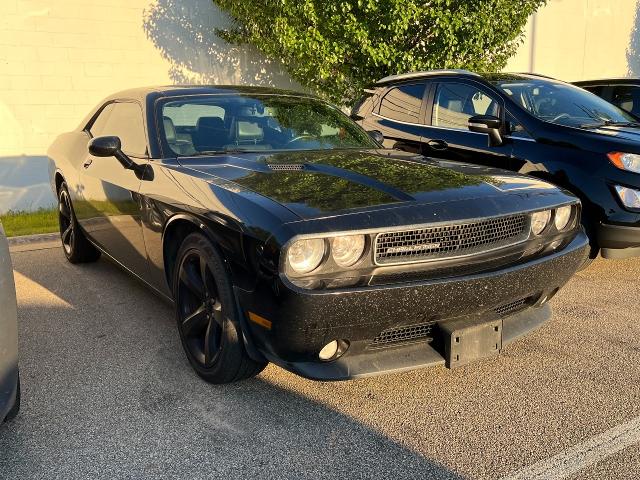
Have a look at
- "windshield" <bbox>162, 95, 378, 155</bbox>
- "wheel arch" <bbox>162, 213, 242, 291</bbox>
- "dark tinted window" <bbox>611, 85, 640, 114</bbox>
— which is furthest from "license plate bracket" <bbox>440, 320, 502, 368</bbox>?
"dark tinted window" <bbox>611, 85, 640, 114</bbox>

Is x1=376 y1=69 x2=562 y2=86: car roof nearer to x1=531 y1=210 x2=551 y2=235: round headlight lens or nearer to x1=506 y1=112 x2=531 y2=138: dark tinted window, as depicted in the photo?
x1=506 y1=112 x2=531 y2=138: dark tinted window

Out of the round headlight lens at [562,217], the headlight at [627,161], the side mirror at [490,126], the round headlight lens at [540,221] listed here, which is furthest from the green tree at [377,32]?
the round headlight lens at [540,221]

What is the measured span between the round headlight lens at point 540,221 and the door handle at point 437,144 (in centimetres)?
242

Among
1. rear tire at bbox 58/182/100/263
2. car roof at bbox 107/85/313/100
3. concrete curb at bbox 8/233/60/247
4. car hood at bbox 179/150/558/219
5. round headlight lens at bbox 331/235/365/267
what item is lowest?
concrete curb at bbox 8/233/60/247

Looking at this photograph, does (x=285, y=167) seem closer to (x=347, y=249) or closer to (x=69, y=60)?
(x=347, y=249)

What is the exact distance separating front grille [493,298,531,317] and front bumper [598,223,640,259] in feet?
5.30

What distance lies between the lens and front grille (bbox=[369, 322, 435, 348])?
2523 millimetres

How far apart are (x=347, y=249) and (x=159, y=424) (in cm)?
115

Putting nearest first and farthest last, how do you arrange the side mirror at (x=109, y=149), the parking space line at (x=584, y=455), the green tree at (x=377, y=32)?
the parking space line at (x=584, y=455)
the side mirror at (x=109, y=149)
the green tree at (x=377, y=32)

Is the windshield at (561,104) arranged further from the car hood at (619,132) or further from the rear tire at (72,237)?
the rear tire at (72,237)

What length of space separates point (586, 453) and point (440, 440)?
0.57m

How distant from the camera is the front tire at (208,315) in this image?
267 cm

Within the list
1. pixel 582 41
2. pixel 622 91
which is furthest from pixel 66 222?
pixel 582 41

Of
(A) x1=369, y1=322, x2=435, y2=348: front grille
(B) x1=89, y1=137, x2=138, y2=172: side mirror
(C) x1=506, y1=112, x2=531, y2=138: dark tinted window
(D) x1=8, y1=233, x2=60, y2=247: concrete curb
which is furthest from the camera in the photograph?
(D) x1=8, y1=233, x2=60, y2=247: concrete curb
